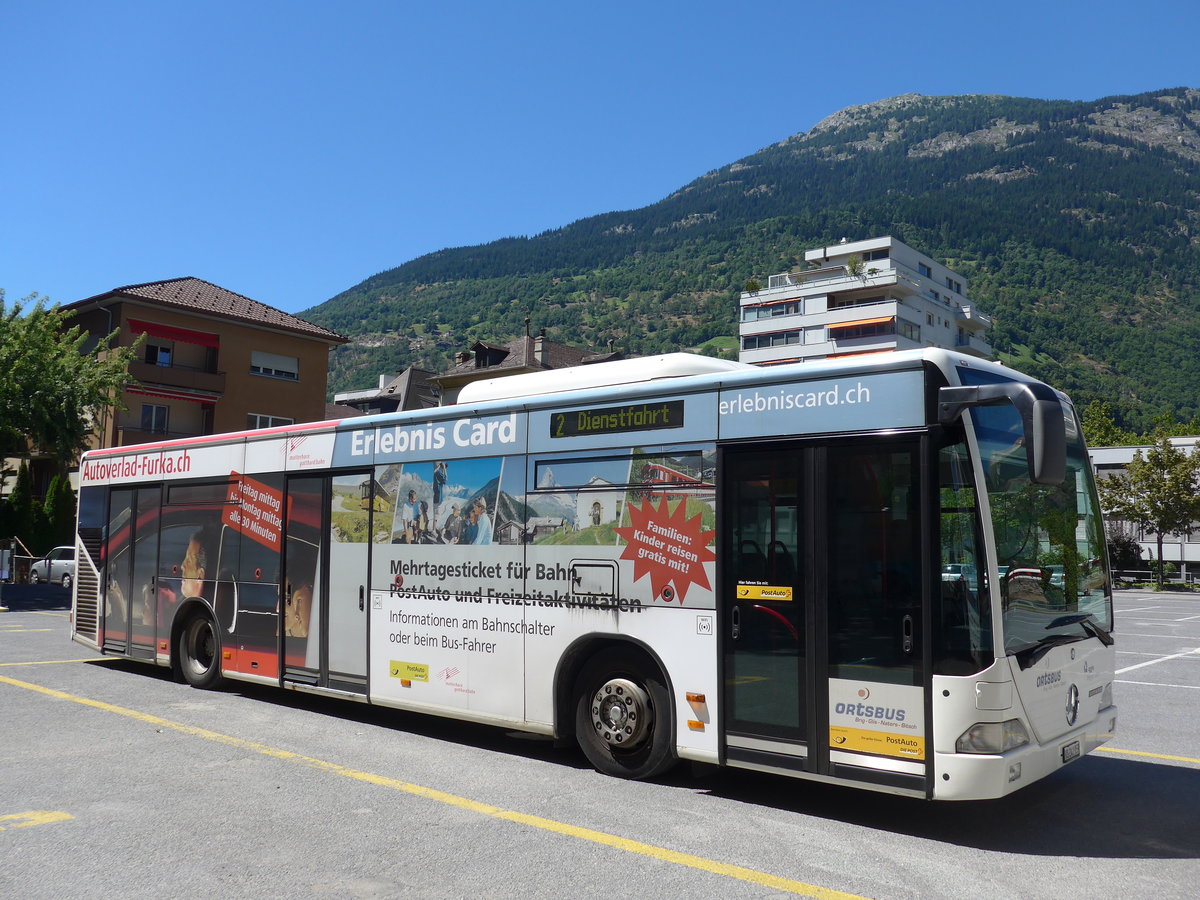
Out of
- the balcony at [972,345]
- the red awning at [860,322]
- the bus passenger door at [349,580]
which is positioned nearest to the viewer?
the bus passenger door at [349,580]

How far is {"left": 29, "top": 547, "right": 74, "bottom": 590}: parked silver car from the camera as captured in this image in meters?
32.8

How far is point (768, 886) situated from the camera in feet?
15.9

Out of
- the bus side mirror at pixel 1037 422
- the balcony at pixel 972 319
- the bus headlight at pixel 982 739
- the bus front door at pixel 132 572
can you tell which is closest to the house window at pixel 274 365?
the bus front door at pixel 132 572

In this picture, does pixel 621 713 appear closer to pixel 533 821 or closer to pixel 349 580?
pixel 533 821

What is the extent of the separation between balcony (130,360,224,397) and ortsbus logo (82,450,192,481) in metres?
28.6

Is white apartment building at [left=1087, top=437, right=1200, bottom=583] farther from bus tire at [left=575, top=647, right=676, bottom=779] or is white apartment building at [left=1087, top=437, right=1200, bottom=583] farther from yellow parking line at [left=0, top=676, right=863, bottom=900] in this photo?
yellow parking line at [left=0, top=676, right=863, bottom=900]

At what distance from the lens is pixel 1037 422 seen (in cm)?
524

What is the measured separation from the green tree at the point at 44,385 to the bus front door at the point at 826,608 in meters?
28.1

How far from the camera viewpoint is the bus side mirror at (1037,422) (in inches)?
205

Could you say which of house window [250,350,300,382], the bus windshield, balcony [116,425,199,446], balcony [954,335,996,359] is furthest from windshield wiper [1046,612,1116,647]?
balcony [954,335,996,359]

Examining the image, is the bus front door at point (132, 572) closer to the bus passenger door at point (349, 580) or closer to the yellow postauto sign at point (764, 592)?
the bus passenger door at point (349, 580)

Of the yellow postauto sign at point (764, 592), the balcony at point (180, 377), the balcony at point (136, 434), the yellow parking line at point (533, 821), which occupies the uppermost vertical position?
the balcony at point (180, 377)

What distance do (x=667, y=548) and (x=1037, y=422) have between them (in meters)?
2.63

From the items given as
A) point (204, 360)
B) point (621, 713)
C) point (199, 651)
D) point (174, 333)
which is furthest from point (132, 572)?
point (204, 360)
